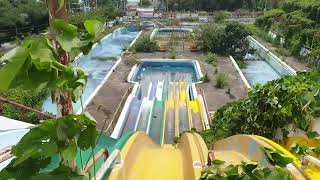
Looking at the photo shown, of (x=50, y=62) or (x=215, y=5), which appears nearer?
(x=50, y=62)

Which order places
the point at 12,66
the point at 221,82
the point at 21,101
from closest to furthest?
the point at 12,66 < the point at 21,101 < the point at 221,82

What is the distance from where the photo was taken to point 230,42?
19031 millimetres

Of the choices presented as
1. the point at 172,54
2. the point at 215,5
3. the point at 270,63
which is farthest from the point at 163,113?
the point at 215,5

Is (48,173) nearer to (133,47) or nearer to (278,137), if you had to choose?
(278,137)

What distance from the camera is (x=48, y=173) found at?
1089mm

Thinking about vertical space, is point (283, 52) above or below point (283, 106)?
below

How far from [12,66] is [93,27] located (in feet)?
0.73

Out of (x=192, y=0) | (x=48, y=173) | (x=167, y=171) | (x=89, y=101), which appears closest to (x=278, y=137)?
(x=167, y=171)

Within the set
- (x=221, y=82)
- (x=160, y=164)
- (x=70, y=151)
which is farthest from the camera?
(x=221, y=82)

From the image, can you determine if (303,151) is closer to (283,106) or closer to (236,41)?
(283,106)

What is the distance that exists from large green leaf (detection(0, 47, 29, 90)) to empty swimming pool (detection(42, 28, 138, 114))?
9.16 m

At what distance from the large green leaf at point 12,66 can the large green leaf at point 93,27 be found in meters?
0.17

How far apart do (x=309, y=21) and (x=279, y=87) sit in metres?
17.6

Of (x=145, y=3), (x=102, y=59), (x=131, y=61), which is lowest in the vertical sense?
(x=102, y=59)
